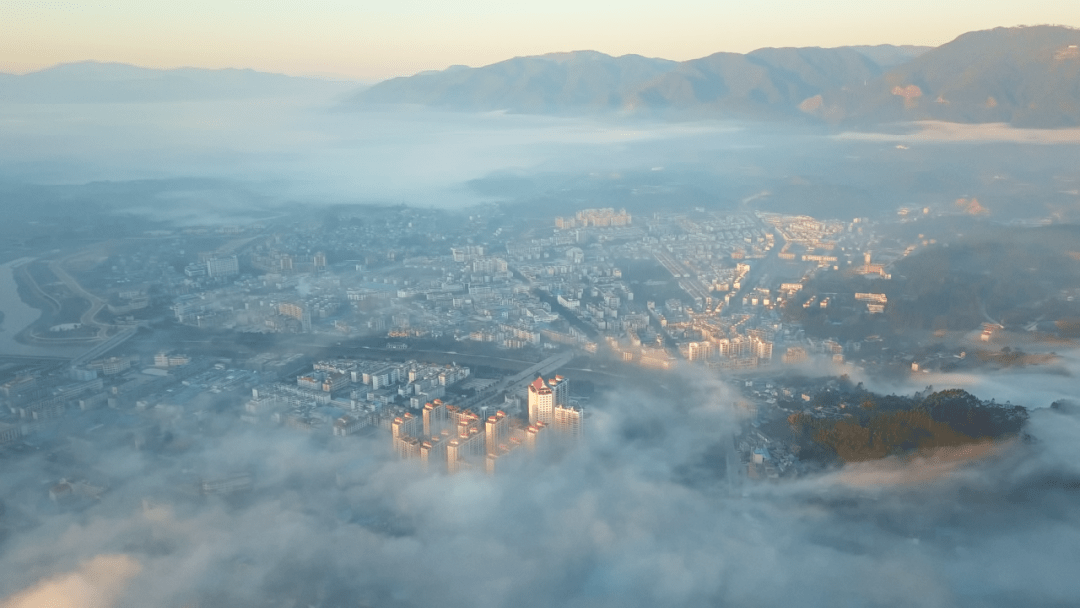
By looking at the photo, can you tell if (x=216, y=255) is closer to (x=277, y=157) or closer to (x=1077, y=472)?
(x=277, y=157)

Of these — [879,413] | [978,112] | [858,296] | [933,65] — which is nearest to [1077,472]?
[879,413]

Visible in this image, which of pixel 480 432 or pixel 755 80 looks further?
pixel 755 80

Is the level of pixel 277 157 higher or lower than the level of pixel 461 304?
higher

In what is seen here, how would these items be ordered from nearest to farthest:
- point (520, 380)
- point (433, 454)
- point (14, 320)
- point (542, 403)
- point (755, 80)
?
point (433, 454) → point (542, 403) → point (520, 380) → point (14, 320) → point (755, 80)

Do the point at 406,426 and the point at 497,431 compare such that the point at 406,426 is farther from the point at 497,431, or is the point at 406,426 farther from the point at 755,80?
the point at 755,80

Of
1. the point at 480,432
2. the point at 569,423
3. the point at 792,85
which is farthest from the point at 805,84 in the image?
the point at 480,432

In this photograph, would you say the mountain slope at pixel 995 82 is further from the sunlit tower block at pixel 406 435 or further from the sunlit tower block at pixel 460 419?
the sunlit tower block at pixel 406 435
